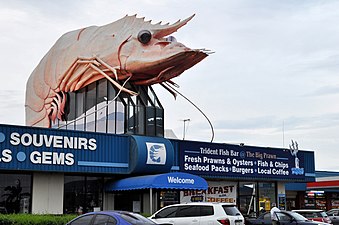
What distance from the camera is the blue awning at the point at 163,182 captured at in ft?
79.7

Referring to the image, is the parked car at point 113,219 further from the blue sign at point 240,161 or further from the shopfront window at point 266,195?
the shopfront window at point 266,195

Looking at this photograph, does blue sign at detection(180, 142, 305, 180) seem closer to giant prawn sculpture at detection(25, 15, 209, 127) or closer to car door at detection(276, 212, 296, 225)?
giant prawn sculpture at detection(25, 15, 209, 127)

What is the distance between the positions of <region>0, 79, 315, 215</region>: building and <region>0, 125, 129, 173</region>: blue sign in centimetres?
4

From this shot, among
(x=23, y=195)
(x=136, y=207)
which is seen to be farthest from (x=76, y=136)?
(x=136, y=207)

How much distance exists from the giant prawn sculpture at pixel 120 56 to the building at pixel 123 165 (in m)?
0.74

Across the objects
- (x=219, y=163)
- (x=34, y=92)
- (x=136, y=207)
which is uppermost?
(x=34, y=92)

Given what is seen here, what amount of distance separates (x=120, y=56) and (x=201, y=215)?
1401cm

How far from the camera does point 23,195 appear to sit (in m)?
25.1

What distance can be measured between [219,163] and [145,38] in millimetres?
7868

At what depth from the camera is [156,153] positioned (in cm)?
2669

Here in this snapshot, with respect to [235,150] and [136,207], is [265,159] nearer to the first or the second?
[235,150]

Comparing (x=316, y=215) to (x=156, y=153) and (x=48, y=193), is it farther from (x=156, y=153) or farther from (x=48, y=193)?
(x=48, y=193)

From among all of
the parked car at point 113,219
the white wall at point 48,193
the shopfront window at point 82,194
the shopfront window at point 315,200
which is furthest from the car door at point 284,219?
the shopfront window at point 315,200

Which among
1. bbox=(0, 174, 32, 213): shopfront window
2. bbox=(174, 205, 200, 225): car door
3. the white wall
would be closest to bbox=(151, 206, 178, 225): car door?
bbox=(174, 205, 200, 225): car door
